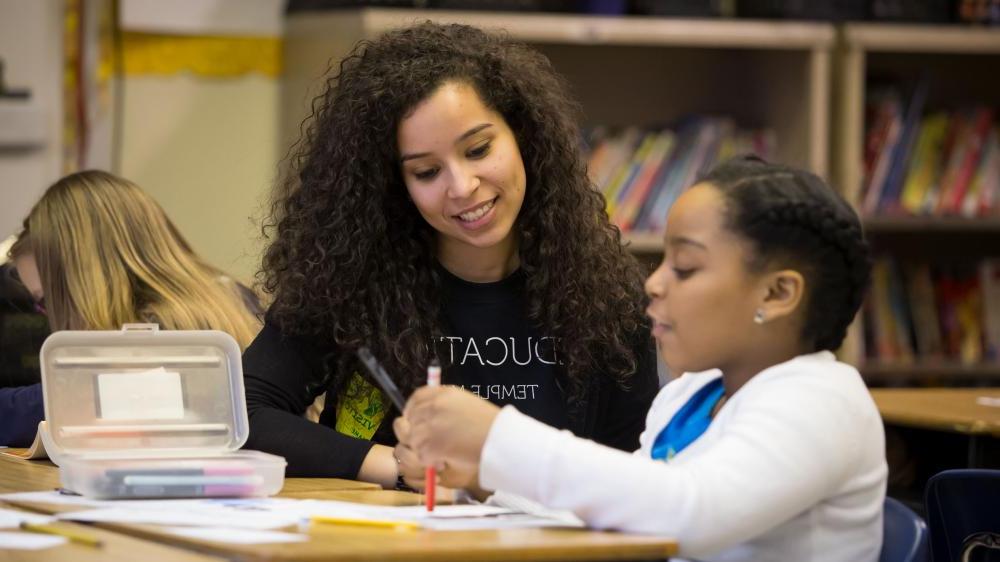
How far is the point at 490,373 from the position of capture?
2111mm

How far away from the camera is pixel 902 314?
4.09 metres

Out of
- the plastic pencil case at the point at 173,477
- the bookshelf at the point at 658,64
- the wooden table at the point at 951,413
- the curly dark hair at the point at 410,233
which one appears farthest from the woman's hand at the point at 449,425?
the bookshelf at the point at 658,64

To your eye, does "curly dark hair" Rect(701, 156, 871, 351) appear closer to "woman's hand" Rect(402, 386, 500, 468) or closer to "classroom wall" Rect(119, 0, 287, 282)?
"woman's hand" Rect(402, 386, 500, 468)

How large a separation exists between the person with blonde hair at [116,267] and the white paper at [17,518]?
0.87 meters

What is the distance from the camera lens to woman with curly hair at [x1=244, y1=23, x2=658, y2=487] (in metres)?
2.05

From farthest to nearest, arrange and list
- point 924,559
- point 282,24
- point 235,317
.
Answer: point 282,24, point 235,317, point 924,559

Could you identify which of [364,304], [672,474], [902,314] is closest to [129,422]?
[364,304]

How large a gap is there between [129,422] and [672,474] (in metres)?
0.79

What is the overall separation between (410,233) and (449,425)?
0.83 meters

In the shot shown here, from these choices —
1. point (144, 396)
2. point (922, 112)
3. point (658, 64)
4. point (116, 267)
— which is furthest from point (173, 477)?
point (922, 112)

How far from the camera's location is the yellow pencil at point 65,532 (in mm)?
1339

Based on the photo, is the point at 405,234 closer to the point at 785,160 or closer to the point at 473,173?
the point at 473,173

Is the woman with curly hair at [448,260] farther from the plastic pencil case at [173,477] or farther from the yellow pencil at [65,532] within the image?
the yellow pencil at [65,532]

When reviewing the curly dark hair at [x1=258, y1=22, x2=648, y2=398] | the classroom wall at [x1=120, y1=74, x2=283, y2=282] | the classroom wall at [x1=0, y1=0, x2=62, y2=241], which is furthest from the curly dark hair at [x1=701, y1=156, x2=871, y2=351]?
the classroom wall at [x1=0, y1=0, x2=62, y2=241]
